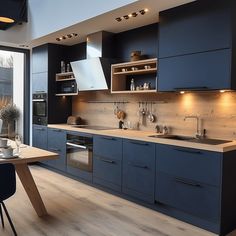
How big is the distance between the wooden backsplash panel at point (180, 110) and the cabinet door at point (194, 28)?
0.62 m

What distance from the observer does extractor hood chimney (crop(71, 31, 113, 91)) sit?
4.21 meters

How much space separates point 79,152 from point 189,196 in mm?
2031

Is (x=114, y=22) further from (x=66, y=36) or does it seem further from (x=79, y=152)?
(x=79, y=152)

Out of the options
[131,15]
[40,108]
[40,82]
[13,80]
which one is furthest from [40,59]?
[131,15]

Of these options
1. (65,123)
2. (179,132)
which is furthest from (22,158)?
(65,123)

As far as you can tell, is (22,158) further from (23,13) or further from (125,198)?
(23,13)

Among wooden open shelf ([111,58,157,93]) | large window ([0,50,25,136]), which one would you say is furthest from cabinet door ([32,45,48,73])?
wooden open shelf ([111,58,157,93])

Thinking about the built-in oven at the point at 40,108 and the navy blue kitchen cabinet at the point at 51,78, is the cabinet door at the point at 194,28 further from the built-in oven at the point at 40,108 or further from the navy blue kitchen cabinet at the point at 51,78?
the built-in oven at the point at 40,108

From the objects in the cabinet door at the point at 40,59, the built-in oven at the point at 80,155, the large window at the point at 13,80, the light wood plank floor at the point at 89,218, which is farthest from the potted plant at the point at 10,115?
the light wood plank floor at the point at 89,218

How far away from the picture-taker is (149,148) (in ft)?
10.6

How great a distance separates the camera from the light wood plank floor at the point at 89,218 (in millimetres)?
2699

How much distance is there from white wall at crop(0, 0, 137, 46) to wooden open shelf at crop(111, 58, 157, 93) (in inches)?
32.1

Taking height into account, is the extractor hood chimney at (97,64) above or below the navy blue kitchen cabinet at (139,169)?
above

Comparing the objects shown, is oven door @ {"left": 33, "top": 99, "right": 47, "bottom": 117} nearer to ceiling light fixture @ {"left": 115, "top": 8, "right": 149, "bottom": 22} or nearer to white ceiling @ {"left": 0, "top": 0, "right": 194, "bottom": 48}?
white ceiling @ {"left": 0, "top": 0, "right": 194, "bottom": 48}
